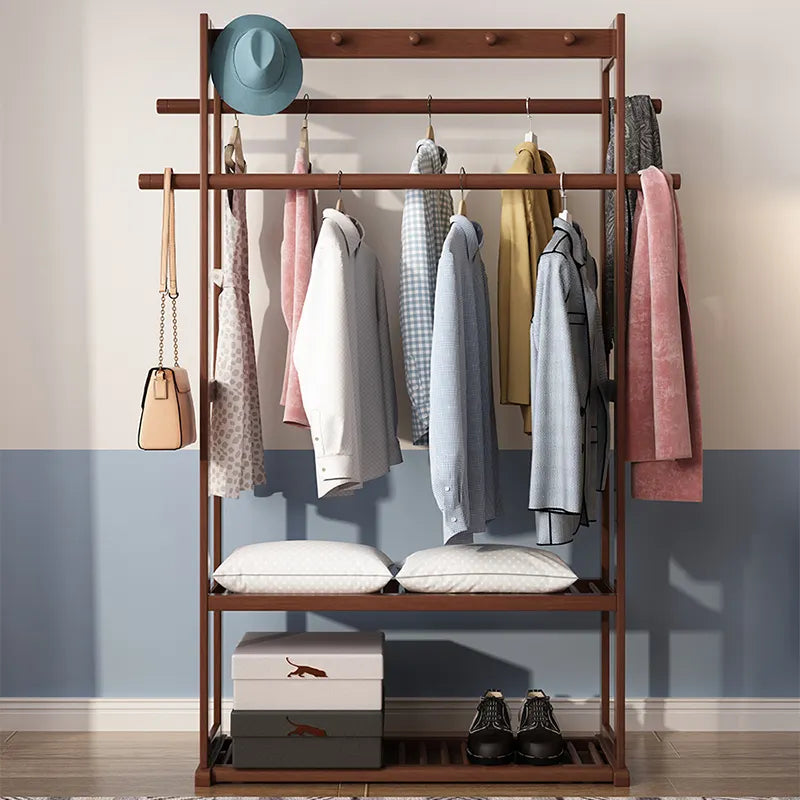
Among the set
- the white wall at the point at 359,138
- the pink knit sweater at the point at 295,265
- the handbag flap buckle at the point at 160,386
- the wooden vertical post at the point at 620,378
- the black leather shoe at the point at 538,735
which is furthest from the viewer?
the white wall at the point at 359,138

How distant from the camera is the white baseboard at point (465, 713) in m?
2.98

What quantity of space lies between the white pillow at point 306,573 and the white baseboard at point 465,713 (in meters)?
0.67

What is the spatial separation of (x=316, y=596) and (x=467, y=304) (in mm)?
838

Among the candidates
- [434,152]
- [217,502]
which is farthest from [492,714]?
[434,152]

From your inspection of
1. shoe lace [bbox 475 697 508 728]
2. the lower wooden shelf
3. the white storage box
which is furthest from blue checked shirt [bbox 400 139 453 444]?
the lower wooden shelf

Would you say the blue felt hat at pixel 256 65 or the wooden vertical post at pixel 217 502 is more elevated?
the blue felt hat at pixel 256 65

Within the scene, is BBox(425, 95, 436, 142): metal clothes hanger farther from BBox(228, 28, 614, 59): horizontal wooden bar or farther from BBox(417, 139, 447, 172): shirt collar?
BBox(228, 28, 614, 59): horizontal wooden bar

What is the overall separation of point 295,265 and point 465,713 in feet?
4.74

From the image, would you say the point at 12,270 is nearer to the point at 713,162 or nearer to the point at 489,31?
the point at 489,31

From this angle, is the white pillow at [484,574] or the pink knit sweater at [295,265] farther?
the pink knit sweater at [295,265]

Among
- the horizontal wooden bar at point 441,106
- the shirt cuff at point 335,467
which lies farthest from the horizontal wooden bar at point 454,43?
the shirt cuff at point 335,467

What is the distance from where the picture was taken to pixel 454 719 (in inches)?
117

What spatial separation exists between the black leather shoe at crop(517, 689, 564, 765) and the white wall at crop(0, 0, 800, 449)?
767 mm

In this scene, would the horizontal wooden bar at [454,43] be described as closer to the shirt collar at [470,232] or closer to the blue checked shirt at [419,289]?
the blue checked shirt at [419,289]
